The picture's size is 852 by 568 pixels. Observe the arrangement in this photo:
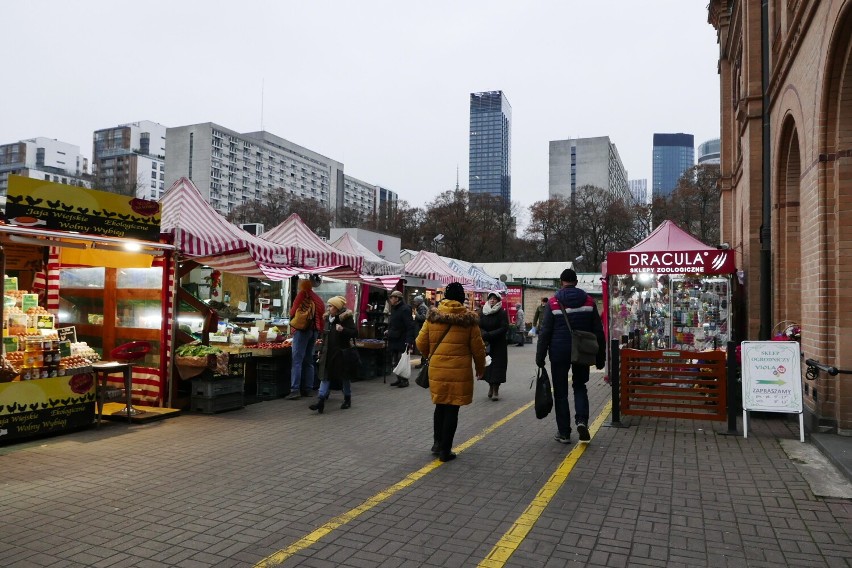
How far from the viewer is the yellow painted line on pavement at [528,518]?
3850 millimetres

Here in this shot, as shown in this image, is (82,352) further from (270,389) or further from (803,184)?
(803,184)

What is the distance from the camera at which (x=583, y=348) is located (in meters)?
6.95

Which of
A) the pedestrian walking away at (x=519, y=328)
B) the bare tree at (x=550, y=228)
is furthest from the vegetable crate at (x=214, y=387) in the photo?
the bare tree at (x=550, y=228)

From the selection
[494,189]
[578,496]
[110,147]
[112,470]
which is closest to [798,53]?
[578,496]

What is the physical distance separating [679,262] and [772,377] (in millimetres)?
4474

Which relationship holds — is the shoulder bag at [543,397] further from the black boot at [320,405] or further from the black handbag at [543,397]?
the black boot at [320,405]

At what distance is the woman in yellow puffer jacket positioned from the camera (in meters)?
6.17

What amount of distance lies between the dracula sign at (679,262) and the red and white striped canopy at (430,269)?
345 inches

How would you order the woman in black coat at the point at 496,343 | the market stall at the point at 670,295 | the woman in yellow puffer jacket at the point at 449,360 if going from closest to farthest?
the woman in yellow puffer jacket at the point at 449,360, the woman in black coat at the point at 496,343, the market stall at the point at 670,295

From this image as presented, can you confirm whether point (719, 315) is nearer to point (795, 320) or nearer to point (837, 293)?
point (795, 320)

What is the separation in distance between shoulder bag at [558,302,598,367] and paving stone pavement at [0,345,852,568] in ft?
3.31

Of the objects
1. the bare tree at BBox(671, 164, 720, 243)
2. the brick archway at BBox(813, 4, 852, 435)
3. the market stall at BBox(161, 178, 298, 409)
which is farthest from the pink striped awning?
the bare tree at BBox(671, 164, 720, 243)

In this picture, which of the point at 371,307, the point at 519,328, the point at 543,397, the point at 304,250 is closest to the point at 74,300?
the point at 304,250

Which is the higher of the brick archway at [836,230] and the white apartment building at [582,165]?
the white apartment building at [582,165]
